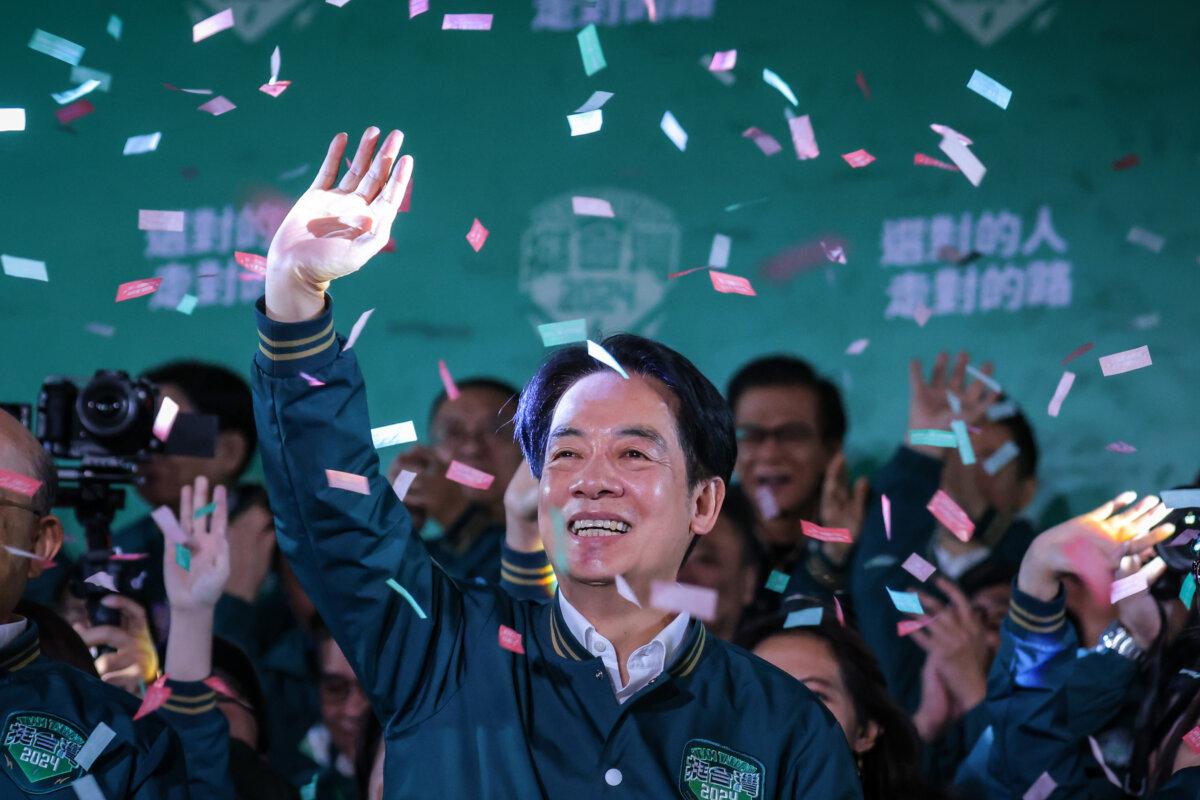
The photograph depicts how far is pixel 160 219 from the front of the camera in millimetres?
3844

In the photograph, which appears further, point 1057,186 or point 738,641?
point 1057,186

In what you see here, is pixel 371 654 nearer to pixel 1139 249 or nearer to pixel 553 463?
pixel 553 463

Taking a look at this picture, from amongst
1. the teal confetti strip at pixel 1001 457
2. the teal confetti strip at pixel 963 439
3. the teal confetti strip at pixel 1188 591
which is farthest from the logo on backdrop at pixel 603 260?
the teal confetti strip at pixel 1188 591

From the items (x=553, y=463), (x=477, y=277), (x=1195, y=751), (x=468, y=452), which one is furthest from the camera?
(x=477, y=277)

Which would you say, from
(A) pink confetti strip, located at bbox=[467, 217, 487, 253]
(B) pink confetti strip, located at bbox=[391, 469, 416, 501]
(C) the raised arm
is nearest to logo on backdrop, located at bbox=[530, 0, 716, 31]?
(A) pink confetti strip, located at bbox=[467, 217, 487, 253]

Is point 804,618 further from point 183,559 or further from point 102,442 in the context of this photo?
point 102,442

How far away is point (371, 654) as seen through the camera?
167 centimetres

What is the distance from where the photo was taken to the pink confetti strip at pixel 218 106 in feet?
13.6

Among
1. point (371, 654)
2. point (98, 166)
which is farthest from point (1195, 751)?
point (98, 166)

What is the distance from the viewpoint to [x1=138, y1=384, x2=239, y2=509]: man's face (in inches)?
155

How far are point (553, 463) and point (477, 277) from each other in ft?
7.91

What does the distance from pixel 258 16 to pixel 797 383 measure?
6.12 ft

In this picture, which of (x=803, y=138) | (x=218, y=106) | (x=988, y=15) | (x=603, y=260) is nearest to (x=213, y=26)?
(x=218, y=106)

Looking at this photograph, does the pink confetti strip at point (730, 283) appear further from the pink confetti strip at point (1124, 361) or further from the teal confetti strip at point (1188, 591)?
the teal confetti strip at point (1188, 591)
